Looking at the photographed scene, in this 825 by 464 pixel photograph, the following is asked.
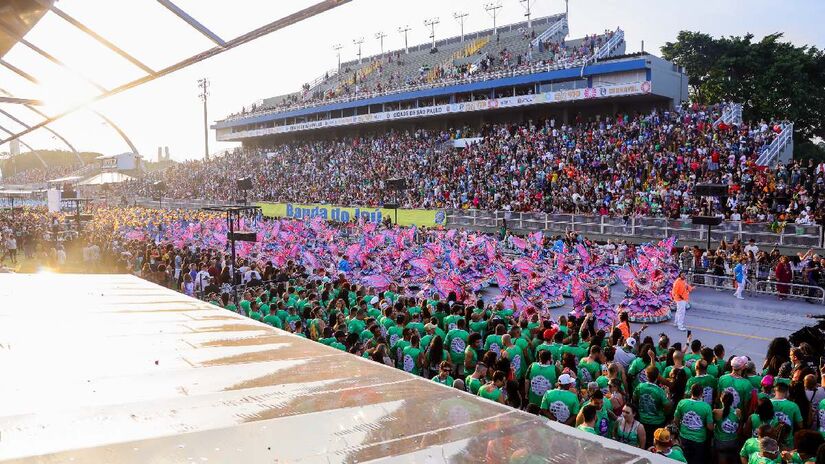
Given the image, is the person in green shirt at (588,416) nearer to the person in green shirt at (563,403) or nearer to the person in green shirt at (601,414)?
the person in green shirt at (601,414)

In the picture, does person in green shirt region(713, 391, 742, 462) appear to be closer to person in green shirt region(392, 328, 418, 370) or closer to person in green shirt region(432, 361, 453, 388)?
person in green shirt region(432, 361, 453, 388)

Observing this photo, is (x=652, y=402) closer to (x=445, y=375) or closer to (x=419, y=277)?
(x=445, y=375)

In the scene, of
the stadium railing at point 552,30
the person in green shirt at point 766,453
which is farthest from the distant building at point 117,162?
the person in green shirt at point 766,453

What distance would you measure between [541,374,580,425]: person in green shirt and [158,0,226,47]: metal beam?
459 cm

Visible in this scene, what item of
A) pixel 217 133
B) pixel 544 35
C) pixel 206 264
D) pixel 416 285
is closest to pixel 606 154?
pixel 416 285

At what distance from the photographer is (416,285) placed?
16.2 metres

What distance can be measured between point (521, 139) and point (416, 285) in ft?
75.2

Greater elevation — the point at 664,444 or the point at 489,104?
the point at 489,104

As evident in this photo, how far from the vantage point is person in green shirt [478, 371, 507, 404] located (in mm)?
6245

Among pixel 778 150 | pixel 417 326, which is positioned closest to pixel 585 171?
pixel 778 150

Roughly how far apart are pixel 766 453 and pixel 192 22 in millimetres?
5346

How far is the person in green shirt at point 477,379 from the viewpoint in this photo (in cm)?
661

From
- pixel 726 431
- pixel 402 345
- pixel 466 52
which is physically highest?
pixel 466 52

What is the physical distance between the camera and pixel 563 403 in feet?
20.2
